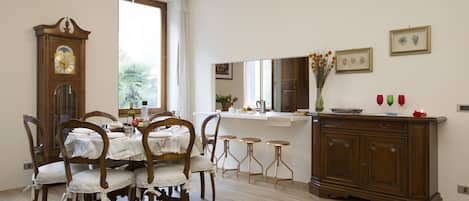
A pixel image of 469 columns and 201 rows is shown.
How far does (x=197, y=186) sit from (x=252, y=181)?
77 cm

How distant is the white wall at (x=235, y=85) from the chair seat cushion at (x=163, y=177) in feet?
8.18

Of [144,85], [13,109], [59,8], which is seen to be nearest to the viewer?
[13,109]

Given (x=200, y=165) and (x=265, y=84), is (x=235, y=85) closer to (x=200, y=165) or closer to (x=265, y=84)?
(x=265, y=84)

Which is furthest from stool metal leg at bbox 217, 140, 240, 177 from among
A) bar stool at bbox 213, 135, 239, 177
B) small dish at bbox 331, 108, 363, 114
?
small dish at bbox 331, 108, 363, 114

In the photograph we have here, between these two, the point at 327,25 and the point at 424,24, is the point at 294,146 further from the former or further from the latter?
the point at 424,24

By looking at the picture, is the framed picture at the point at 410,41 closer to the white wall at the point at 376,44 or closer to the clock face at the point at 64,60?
the white wall at the point at 376,44

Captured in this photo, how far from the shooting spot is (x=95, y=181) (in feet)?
9.76

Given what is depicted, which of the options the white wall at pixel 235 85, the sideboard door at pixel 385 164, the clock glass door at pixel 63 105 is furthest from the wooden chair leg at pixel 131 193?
the white wall at pixel 235 85

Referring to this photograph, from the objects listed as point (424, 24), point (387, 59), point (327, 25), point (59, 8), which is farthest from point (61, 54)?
point (424, 24)

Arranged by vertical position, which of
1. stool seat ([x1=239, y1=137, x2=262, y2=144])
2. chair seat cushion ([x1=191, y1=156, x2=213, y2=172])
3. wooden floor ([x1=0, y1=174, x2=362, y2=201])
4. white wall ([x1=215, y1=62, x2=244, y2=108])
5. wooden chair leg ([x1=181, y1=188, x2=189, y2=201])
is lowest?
wooden floor ([x1=0, y1=174, x2=362, y2=201])

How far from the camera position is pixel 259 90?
5.36 meters

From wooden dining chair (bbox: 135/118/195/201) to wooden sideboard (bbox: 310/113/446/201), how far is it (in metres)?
1.70

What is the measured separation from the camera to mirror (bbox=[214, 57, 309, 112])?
4867mm

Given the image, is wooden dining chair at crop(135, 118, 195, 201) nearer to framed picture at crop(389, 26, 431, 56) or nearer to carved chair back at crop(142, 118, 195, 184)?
carved chair back at crop(142, 118, 195, 184)
